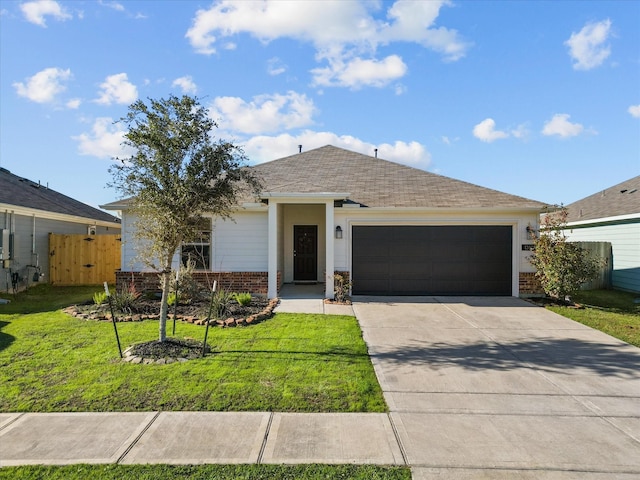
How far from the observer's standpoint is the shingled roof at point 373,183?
11672mm

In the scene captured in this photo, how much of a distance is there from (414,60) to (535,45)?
11.0 feet

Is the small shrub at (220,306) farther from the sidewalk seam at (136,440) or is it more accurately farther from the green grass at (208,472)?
the green grass at (208,472)


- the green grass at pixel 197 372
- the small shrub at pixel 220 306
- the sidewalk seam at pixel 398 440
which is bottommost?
the sidewalk seam at pixel 398 440

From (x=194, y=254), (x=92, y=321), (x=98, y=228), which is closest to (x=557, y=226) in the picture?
(x=194, y=254)

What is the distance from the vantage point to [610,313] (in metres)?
9.74

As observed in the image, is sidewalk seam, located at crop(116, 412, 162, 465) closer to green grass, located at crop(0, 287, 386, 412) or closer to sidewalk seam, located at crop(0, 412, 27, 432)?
green grass, located at crop(0, 287, 386, 412)

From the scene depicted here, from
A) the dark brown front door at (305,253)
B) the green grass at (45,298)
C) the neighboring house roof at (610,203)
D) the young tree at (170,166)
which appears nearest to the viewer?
the young tree at (170,166)

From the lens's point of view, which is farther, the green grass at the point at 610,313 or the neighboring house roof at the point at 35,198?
the neighboring house roof at the point at 35,198

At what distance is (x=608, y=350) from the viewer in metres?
6.57

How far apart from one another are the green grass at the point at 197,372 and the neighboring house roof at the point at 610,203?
1241 cm

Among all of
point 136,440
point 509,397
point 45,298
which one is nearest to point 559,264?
A: point 509,397

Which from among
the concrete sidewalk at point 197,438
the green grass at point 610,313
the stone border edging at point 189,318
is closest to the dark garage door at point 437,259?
the green grass at point 610,313

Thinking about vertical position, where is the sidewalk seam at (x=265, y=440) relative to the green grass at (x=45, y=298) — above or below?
below

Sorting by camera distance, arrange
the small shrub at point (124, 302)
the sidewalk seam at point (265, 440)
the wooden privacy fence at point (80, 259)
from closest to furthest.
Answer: the sidewalk seam at point (265, 440) → the small shrub at point (124, 302) → the wooden privacy fence at point (80, 259)
